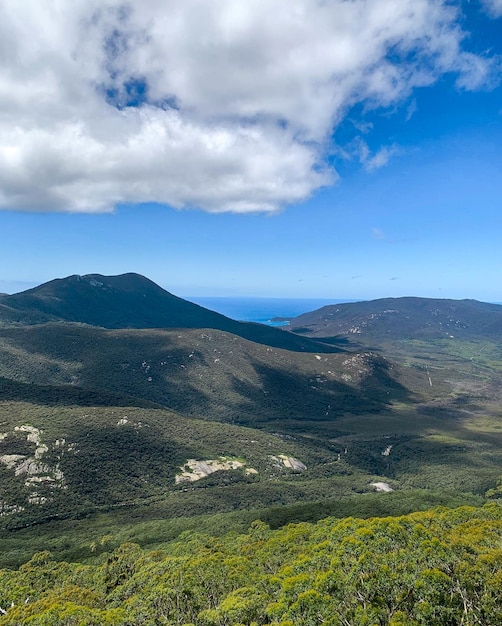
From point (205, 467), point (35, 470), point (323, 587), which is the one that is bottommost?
point (205, 467)

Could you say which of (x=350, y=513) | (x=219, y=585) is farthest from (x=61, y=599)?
(x=350, y=513)

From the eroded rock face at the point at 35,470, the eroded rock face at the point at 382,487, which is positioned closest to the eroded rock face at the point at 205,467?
the eroded rock face at the point at 35,470

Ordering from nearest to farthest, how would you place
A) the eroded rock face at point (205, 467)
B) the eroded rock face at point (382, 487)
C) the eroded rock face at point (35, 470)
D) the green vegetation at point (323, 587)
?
1. the green vegetation at point (323, 587)
2. the eroded rock face at point (35, 470)
3. the eroded rock face at point (205, 467)
4. the eroded rock face at point (382, 487)

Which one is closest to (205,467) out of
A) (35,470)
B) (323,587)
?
(35,470)

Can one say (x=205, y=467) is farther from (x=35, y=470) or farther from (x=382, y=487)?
(x=382, y=487)

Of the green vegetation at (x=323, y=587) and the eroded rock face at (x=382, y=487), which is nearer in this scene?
the green vegetation at (x=323, y=587)

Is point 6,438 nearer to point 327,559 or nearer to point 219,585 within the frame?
point 219,585

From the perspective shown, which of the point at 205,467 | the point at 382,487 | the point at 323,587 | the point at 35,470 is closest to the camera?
the point at 323,587

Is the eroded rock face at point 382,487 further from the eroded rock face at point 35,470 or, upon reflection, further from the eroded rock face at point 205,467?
the eroded rock face at point 35,470

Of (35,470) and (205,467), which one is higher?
(35,470)
